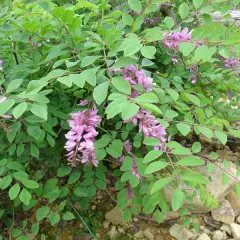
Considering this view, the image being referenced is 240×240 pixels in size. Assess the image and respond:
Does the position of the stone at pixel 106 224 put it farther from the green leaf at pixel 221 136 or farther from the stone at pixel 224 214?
the green leaf at pixel 221 136

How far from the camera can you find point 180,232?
5.61 feet

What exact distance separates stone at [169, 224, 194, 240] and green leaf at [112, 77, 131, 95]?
101 centimetres

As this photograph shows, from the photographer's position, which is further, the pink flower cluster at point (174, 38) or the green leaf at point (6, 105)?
the pink flower cluster at point (174, 38)

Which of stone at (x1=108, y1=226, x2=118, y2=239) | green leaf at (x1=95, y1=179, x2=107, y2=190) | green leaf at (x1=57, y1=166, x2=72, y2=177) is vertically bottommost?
stone at (x1=108, y1=226, x2=118, y2=239)

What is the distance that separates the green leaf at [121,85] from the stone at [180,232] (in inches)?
39.6

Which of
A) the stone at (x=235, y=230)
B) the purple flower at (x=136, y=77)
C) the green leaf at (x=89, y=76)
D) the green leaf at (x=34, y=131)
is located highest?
the green leaf at (x=89, y=76)

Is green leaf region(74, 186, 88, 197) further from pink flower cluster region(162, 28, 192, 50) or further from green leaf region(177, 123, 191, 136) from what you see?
pink flower cluster region(162, 28, 192, 50)

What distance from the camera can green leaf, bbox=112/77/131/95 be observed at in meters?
0.93

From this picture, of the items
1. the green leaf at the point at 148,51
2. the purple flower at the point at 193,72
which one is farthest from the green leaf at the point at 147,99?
the purple flower at the point at 193,72

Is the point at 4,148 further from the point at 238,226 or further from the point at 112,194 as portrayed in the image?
the point at 238,226

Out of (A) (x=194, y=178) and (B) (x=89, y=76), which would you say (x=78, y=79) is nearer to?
(B) (x=89, y=76)

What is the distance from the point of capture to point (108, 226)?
176 cm

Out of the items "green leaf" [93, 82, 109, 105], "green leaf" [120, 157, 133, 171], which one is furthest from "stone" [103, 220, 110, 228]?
"green leaf" [93, 82, 109, 105]

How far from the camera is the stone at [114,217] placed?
5.74 ft
